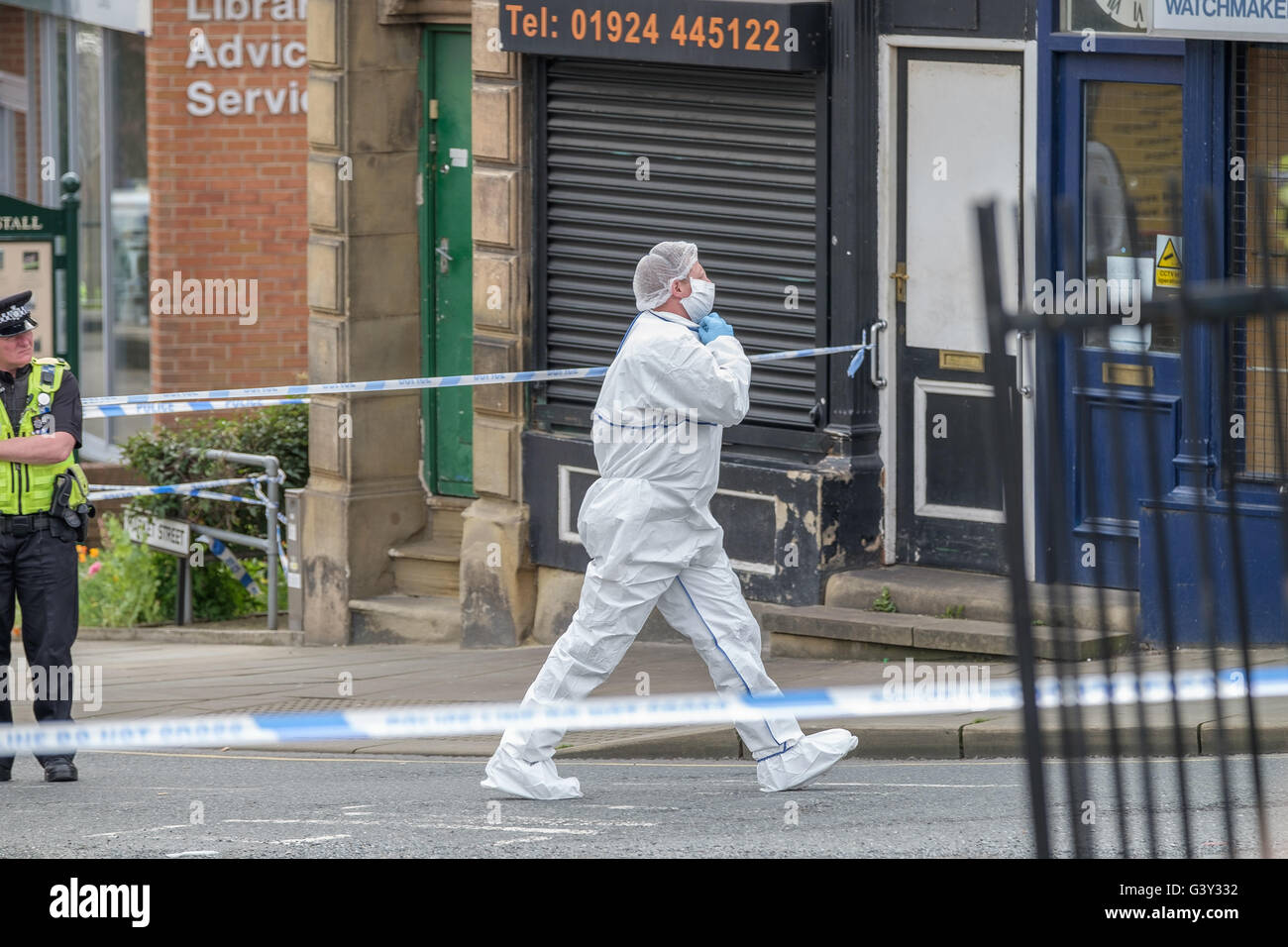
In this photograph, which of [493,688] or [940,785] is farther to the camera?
[493,688]

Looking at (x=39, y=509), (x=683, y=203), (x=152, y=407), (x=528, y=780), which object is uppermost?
(x=683, y=203)

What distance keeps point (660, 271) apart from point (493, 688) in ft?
12.0

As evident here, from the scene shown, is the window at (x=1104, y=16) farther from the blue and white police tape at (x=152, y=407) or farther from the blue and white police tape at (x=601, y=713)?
the blue and white police tape at (x=152, y=407)

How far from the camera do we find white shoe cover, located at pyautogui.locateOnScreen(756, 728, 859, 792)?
8086 mm

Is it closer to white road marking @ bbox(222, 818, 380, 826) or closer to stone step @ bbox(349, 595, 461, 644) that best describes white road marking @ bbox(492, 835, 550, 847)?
white road marking @ bbox(222, 818, 380, 826)

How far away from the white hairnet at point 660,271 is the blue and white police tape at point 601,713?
5.15ft

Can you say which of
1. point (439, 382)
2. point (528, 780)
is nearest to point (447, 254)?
point (439, 382)

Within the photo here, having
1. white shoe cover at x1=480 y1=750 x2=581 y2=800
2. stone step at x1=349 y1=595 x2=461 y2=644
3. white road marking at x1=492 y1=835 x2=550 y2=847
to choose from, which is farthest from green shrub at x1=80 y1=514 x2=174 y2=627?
white road marking at x1=492 y1=835 x2=550 y2=847

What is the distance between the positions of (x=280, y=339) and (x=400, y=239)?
3780 millimetres

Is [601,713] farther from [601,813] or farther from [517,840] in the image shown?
[517,840]

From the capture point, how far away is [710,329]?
817 cm

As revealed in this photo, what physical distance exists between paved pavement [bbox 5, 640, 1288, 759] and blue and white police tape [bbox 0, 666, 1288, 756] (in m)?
0.09

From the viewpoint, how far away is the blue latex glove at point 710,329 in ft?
26.8

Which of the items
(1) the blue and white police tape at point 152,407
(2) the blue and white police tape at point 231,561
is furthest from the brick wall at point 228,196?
(1) the blue and white police tape at point 152,407
